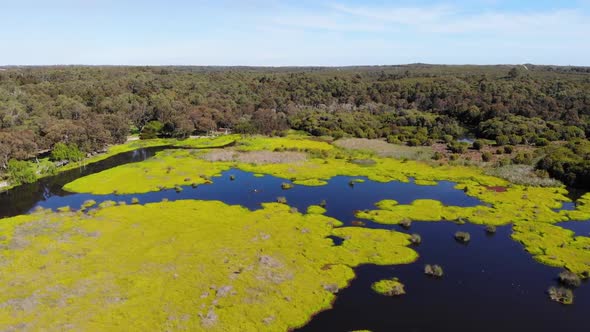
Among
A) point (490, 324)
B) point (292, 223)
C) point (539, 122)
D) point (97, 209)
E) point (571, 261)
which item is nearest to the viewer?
point (490, 324)

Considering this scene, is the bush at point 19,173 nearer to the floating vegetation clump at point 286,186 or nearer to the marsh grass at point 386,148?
the floating vegetation clump at point 286,186

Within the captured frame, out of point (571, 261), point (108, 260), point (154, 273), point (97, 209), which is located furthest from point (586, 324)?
point (97, 209)

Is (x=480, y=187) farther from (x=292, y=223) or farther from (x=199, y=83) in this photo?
(x=199, y=83)

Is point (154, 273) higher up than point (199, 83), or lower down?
lower down

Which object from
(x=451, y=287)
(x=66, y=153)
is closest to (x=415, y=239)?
(x=451, y=287)

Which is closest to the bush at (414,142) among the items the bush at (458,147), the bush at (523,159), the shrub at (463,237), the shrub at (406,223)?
the bush at (458,147)
